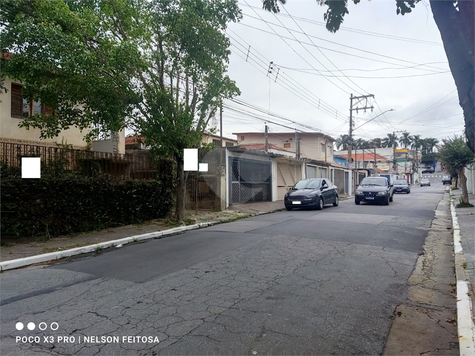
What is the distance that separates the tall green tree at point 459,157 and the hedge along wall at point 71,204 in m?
14.3

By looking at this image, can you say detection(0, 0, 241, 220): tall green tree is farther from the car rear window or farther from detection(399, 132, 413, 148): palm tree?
detection(399, 132, 413, 148): palm tree

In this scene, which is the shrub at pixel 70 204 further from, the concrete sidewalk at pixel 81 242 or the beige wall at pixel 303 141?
the beige wall at pixel 303 141

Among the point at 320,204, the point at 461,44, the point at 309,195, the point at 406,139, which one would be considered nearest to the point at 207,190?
the point at 309,195

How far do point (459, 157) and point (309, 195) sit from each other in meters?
7.69

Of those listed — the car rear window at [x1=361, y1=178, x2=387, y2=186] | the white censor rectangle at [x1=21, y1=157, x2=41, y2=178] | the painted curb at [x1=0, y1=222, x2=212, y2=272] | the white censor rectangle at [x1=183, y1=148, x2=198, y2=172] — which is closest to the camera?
the painted curb at [x1=0, y1=222, x2=212, y2=272]

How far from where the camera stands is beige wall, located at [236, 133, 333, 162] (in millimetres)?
38562

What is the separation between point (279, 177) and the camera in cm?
2455

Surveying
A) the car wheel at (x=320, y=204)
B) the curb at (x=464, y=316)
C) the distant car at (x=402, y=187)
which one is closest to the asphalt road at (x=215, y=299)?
the curb at (x=464, y=316)

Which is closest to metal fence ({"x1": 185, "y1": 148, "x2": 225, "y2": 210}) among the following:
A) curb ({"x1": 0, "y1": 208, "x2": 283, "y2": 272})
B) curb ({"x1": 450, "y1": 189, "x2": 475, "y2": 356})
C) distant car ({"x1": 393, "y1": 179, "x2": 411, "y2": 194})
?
curb ({"x1": 0, "y1": 208, "x2": 283, "y2": 272})

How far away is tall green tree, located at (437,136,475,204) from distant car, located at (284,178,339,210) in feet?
19.8

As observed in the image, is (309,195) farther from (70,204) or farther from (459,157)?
(70,204)

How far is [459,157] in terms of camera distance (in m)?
17.1

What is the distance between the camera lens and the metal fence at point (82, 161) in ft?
29.6

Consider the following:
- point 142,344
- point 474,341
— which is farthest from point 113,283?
point 474,341
